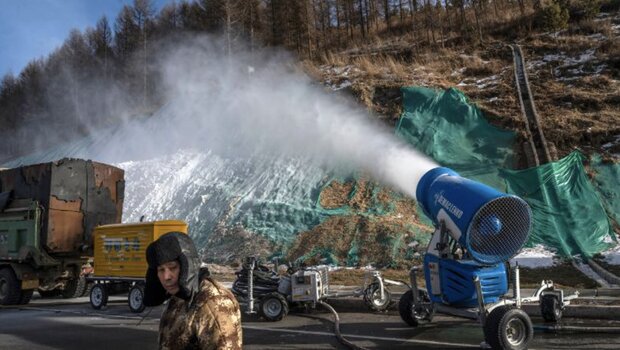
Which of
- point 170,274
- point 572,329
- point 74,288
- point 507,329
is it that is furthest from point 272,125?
point 170,274

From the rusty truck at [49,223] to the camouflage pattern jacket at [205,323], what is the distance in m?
12.5

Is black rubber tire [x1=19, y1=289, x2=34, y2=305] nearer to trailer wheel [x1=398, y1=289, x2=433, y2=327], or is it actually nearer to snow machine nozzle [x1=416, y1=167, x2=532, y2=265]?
trailer wheel [x1=398, y1=289, x2=433, y2=327]

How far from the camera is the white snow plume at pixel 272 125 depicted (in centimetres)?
1955

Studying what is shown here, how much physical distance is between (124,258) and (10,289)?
3677 millimetres

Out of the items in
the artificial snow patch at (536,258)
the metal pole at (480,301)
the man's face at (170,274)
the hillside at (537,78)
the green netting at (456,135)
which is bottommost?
the metal pole at (480,301)

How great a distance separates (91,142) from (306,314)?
2797cm

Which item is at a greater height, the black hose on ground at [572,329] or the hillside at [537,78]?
the hillside at [537,78]

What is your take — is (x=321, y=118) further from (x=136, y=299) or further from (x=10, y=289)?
(x=10, y=289)

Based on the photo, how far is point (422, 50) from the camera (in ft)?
106

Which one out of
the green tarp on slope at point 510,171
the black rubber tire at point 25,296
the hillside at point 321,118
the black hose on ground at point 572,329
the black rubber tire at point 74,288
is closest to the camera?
the black hose on ground at point 572,329

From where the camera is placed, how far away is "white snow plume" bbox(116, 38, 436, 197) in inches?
770

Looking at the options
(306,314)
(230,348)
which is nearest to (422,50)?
(306,314)

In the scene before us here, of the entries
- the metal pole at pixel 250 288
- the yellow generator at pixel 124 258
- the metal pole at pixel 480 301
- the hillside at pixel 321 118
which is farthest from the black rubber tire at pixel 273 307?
the hillside at pixel 321 118

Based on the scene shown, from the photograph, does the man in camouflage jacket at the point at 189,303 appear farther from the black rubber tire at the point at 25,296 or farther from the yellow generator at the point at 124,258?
the black rubber tire at the point at 25,296
